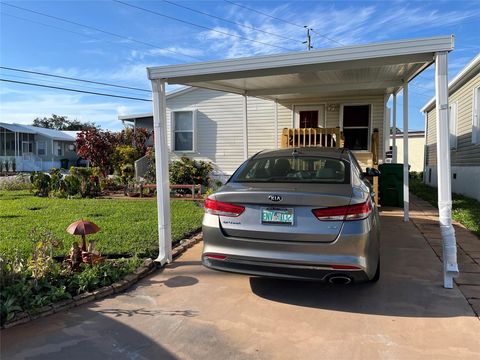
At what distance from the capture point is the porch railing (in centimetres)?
991

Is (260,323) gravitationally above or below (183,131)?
below

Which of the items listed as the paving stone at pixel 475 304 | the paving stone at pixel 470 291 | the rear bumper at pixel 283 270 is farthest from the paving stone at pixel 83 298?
the paving stone at pixel 470 291

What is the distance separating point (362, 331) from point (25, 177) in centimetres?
1578

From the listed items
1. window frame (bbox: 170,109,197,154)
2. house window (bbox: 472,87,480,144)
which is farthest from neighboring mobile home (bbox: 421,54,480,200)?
window frame (bbox: 170,109,197,154)

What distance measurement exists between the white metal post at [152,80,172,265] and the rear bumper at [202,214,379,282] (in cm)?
157

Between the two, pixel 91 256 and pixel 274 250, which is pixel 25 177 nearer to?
pixel 91 256

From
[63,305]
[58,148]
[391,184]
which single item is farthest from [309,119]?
[58,148]

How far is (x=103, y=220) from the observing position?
26.1 feet

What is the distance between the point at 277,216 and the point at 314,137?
6.83 meters

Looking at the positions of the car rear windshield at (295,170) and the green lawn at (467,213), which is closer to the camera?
the car rear windshield at (295,170)

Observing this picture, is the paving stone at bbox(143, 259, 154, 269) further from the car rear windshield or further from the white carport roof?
the white carport roof

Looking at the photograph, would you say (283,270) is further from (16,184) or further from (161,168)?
(16,184)

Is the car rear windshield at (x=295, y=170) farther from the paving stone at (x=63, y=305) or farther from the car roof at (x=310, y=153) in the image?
the paving stone at (x=63, y=305)

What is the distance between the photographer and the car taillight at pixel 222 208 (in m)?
3.84
